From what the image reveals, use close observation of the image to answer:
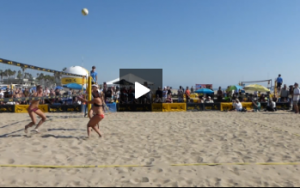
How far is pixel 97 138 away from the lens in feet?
18.3

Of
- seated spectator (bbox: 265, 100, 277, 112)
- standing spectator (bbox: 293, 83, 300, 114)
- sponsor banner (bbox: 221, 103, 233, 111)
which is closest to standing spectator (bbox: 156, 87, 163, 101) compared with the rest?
sponsor banner (bbox: 221, 103, 233, 111)

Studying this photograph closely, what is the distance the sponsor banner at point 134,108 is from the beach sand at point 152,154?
5491 mm

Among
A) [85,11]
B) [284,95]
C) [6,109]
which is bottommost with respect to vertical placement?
[6,109]

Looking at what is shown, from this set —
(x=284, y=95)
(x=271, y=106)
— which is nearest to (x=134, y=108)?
(x=271, y=106)

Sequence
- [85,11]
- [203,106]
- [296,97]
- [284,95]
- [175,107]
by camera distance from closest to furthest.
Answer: [85,11] → [296,97] → [175,107] → [203,106] → [284,95]

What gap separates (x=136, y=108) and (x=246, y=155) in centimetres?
868

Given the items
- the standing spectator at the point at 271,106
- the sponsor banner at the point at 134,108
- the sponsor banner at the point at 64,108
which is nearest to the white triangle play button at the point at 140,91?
the sponsor banner at the point at 134,108

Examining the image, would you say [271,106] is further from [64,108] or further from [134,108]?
[64,108]

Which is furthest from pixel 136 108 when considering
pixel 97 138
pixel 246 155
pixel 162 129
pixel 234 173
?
pixel 234 173

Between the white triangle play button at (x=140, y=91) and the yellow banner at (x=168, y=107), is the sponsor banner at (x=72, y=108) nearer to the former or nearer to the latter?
the white triangle play button at (x=140, y=91)

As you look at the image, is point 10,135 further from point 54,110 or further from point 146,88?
point 146,88

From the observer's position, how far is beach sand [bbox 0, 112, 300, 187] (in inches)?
123

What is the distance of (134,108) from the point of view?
12.6m

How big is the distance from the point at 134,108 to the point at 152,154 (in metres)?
8.27
